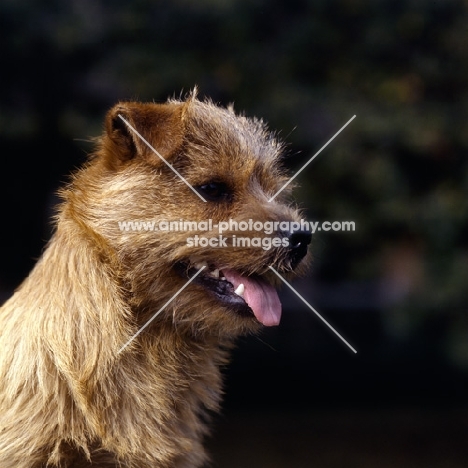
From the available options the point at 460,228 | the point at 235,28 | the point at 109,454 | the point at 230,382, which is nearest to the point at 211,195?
the point at 109,454

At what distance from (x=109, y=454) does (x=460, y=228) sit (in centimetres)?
393

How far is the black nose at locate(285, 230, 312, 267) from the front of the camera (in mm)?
2996

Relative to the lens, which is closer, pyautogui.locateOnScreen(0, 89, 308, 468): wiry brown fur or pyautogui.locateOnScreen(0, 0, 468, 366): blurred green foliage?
pyautogui.locateOnScreen(0, 89, 308, 468): wiry brown fur

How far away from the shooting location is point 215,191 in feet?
9.97

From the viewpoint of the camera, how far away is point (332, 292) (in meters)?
7.40

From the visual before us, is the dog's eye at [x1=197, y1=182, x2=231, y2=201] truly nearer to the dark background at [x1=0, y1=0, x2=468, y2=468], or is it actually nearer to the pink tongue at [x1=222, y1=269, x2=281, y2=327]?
the pink tongue at [x1=222, y1=269, x2=281, y2=327]

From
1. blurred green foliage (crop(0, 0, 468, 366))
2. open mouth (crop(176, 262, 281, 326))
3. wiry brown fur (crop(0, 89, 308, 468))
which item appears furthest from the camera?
blurred green foliage (crop(0, 0, 468, 366))

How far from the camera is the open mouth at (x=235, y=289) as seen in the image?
299cm

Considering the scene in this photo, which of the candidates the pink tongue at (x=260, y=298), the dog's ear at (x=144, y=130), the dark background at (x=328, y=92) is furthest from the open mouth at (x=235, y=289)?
the dark background at (x=328, y=92)

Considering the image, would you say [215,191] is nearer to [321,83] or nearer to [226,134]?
[226,134]

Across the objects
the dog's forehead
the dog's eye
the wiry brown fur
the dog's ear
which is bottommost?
the wiry brown fur

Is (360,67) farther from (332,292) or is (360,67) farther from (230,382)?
(230,382)

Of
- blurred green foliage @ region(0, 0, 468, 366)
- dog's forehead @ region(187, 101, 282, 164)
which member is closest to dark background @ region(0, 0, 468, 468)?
blurred green foliage @ region(0, 0, 468, 366)

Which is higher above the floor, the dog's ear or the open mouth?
the dog's ear
